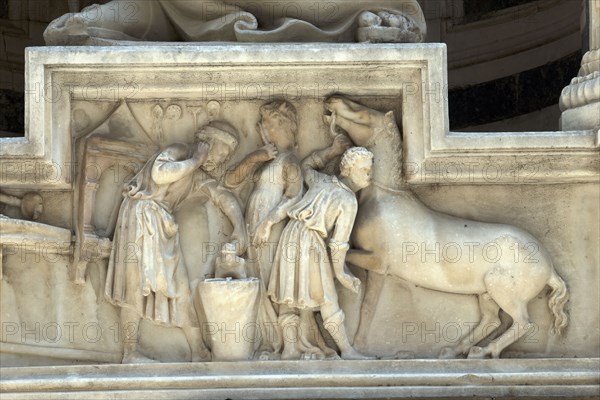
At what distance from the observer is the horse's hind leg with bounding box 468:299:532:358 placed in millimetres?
10617

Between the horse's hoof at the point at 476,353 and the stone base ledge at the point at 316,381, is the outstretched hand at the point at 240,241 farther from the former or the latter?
the horse's hoof at the point at 476,353

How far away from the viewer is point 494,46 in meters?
12.8

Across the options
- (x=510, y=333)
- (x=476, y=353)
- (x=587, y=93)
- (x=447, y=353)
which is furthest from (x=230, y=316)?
(x=587, y=93)

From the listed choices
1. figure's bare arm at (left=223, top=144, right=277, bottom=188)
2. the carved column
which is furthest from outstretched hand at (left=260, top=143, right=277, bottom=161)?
the carved column

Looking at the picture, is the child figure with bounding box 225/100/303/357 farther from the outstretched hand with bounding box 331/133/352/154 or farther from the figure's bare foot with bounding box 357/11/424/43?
the figure's bare foot with bounding box 357/11/424/43

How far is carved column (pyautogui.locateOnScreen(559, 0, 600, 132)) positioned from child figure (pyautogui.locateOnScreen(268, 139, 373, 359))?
103 cm

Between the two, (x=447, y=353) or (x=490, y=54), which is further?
(x=490, y=54)

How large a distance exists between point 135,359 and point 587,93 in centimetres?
256

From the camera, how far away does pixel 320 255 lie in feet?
34.8

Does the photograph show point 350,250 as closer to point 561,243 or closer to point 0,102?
point 561,243

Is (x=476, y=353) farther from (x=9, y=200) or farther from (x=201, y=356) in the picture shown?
(x=9, y=200)

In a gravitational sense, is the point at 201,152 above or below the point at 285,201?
above

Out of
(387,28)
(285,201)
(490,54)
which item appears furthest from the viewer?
(490,54)

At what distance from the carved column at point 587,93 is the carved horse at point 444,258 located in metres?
0.62
